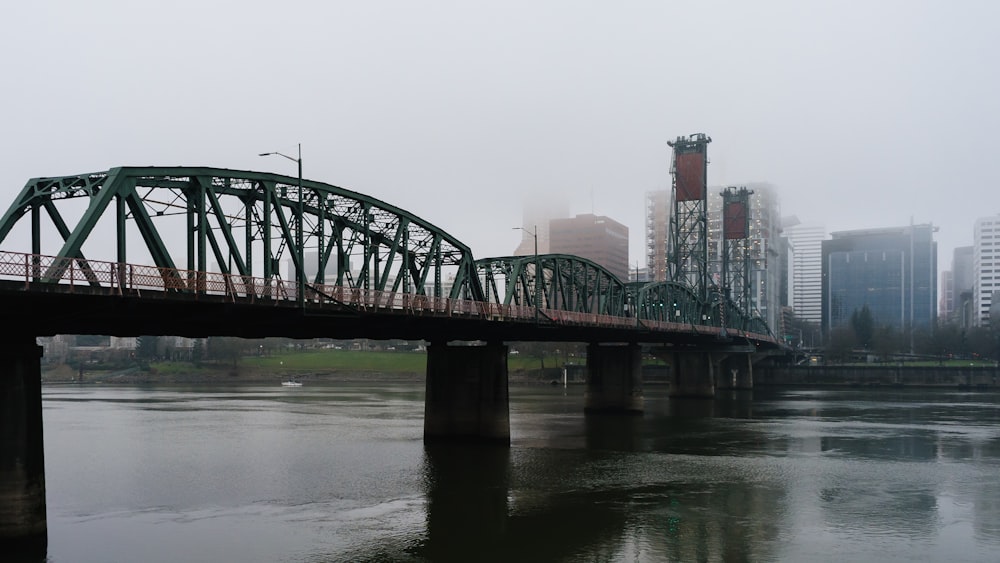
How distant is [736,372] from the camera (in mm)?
178375

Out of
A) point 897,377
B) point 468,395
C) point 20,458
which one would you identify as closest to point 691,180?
point 897,377

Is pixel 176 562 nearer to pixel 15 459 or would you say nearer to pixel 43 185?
pixel 15 459

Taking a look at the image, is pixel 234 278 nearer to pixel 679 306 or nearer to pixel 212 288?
pixel 212 288

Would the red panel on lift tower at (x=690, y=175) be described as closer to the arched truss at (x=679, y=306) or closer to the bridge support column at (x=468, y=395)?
the arched truss at (x=679, y=306)

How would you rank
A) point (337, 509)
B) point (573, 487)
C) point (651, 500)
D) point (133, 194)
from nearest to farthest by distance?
1. point (133, 194)
2. point (337, 509)
3. point (651, 500)
4. point (573, 487)

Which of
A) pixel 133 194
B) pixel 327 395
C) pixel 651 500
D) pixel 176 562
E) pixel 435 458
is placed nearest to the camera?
pixel 176 562

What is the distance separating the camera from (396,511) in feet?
146

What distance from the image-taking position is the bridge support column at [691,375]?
147 m

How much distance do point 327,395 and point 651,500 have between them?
355ft

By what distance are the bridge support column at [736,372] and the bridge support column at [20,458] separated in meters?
151

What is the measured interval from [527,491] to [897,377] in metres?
157

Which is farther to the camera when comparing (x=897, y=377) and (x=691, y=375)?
(x=897, y=377)

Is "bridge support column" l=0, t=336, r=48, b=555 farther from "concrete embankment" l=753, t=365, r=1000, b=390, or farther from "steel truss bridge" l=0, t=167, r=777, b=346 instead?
"concrete embankment" l=753, t=365, r=1000, b=390

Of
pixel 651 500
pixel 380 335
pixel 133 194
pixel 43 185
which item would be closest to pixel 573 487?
pixel 651 500
